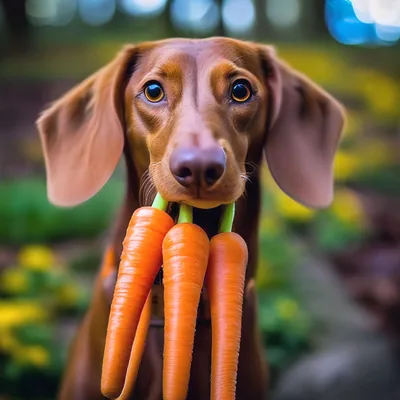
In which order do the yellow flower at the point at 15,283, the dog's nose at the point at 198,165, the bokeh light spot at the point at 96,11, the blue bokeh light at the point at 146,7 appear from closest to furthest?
the dog's nose at the point at 198,165 → the blue bokeh light at the point at 146,7 → the bokeh light spot at the point at 96,11 → the yellow flower at the point at 15,283

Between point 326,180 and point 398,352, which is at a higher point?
point 326,180

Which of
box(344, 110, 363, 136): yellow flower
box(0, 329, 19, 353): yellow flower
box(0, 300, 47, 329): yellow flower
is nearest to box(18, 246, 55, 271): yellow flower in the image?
box(0, 300, 47, 329): yellow flower

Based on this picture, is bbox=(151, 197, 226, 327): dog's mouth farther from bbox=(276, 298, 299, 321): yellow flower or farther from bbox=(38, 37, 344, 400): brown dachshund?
bbox=(276, 298, 299, 321): yellow flower

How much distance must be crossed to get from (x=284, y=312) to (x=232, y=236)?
1398 mm

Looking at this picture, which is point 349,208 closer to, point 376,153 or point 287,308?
point 376,153

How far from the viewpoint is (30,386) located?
219 cm

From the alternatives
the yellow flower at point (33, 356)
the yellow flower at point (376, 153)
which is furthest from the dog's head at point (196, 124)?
the yellow flower at point (376, 153)

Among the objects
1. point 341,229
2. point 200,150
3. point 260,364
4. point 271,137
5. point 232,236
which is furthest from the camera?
point 341,229

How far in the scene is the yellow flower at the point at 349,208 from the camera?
283 cm

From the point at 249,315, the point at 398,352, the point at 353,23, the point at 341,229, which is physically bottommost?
the point at 398,352

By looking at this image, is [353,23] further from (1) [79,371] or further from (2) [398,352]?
(1) [79,371]

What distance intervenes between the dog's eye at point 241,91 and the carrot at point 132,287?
0.23 metres

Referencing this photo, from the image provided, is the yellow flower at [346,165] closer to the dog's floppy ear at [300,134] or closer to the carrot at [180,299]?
the dog's floppy ear at [300,134]

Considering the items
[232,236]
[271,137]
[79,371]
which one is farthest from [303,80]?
[79,371]
